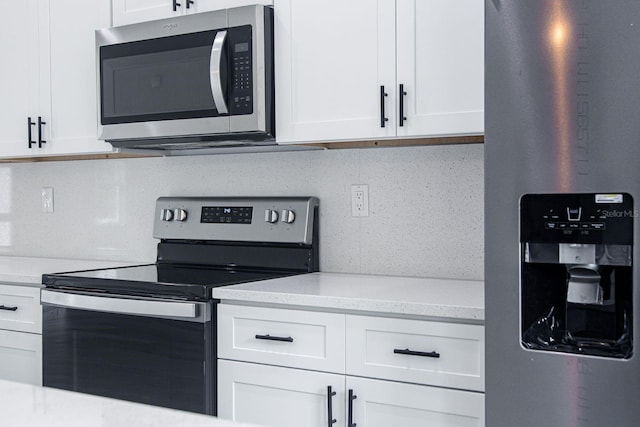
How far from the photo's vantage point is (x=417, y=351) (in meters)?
1.90

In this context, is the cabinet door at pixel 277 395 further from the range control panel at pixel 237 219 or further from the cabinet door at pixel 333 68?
the cabinet door at pixel 333 68

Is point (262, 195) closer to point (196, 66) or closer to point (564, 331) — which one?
point (196, 66)

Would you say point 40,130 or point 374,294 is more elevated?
point 40,130

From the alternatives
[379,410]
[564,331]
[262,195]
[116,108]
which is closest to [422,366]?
[379,410]

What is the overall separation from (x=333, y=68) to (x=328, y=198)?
1.86 ft

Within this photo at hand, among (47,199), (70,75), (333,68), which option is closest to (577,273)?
(333,68)

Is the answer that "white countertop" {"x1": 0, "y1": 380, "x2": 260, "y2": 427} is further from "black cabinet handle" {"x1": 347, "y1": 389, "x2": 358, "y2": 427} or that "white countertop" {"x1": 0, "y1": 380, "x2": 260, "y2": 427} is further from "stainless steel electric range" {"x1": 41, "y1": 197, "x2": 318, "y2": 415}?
"stainless steel electric range" {"x1": 41, "y1": 197, "x2": 318, "y2": 415}

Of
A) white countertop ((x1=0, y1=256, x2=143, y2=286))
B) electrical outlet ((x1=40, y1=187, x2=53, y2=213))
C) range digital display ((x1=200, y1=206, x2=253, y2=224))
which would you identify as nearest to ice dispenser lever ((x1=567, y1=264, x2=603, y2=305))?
range digital display ((x1=200, y1=206, x2=253, y2=224))

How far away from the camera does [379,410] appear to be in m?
1.97

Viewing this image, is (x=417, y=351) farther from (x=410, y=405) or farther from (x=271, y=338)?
(x=271, y=338)

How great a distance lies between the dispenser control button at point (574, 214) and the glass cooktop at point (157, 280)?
1.12 metres

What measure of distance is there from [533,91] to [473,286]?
87cm

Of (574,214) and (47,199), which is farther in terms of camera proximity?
(47,199)

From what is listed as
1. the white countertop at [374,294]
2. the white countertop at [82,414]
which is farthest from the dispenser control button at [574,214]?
the white countertop at [82,414]
